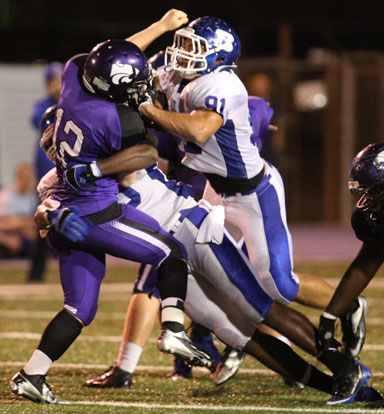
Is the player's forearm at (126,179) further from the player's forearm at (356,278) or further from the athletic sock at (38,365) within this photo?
the player's forearm at (356,278)

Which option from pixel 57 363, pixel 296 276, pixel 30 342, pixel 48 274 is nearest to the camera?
pixel 296 276

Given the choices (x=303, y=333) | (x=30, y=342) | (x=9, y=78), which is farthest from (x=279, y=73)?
(x=303, y=333)

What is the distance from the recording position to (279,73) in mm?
13289

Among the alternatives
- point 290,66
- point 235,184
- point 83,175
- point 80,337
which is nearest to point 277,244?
point 235,184

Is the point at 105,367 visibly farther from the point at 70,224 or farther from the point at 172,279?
the point at 70,224

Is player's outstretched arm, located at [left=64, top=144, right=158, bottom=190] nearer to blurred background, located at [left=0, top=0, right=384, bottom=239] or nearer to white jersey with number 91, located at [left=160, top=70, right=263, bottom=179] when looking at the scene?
white jersey with number 91, located at [left=160, top=70, right=263, bottom=179]

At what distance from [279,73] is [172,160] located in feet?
27.8

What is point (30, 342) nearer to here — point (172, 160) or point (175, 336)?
point (172, 160)

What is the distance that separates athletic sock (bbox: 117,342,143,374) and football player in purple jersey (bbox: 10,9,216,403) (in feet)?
1.63

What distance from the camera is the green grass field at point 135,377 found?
4.09 metres

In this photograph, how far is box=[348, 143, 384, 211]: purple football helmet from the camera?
162 inches

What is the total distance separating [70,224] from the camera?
163 inches

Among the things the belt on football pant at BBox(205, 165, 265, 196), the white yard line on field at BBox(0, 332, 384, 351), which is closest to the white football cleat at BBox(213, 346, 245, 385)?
the belt on football pant at BBox(205, 165, 265, 196)

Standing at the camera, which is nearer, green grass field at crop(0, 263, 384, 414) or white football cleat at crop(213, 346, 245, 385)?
green grass field at crop(0, 263, 384, 414)
